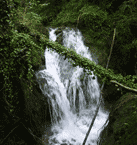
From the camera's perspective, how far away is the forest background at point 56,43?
9.55 ft

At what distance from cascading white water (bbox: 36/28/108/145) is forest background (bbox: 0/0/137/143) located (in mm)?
1027

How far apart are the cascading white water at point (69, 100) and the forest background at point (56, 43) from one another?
103cm

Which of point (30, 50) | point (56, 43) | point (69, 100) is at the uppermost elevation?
point (56, 43)

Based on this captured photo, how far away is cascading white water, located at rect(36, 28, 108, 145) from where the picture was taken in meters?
4.64

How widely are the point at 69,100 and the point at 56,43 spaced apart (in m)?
3.14

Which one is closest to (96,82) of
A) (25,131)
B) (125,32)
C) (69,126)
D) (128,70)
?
(128,70)

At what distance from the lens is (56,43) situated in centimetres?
403

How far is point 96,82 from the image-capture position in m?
6.29

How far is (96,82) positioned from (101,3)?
5659 millimetres

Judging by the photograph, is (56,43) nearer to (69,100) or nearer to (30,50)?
(30,50)

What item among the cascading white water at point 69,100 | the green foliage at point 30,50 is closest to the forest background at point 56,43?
the green foliage at point 30,50

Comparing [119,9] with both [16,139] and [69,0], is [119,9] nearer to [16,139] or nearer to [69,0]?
[69,0]

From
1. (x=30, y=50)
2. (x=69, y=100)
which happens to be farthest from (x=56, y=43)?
(x=69, y=100)

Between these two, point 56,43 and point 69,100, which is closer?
point 56,43
